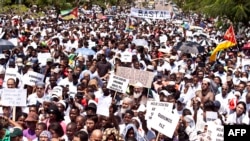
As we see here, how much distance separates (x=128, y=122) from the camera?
813cm

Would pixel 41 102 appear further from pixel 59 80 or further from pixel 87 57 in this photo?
pixel 87 57

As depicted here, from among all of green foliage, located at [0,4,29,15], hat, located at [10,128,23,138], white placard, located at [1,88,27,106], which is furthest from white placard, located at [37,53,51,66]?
green foliage, located at [0,4,29,15]

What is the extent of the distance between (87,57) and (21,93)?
6922mm

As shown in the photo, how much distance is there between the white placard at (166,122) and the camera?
7387 millimetres

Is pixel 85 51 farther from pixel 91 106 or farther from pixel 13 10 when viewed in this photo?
pixel 13 10

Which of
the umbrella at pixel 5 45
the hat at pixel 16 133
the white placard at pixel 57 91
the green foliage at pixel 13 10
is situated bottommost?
the green foliage at pixel 13 10

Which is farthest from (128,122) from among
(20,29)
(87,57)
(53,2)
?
(53,2)

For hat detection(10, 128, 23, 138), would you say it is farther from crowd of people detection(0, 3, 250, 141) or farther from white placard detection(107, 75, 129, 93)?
white placard detection(107, 75, 129, 93)

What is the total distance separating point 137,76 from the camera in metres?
10.9

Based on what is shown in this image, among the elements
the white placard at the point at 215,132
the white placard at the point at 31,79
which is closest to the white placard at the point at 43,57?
the white placard at the point at 31,79

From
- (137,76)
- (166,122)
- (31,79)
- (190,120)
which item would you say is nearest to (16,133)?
(166,122)

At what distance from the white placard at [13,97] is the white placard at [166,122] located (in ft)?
7.32

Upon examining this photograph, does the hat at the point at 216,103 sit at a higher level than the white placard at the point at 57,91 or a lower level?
lower

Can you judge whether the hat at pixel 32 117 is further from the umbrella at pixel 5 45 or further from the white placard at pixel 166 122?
the umbrella at pixel 5 45
